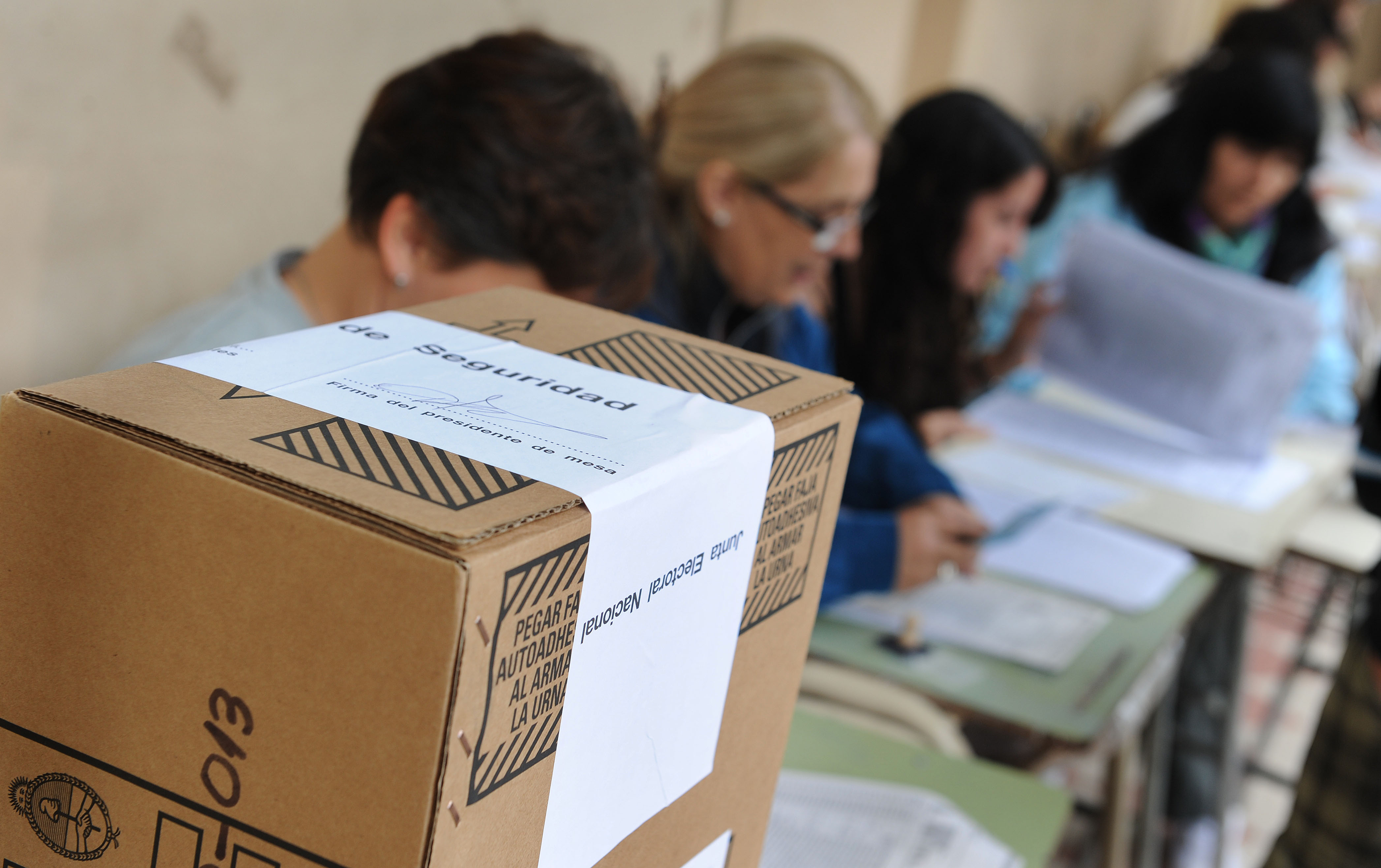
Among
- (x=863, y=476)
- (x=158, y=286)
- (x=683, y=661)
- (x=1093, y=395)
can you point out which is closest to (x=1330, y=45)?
(x=1093, y=395)

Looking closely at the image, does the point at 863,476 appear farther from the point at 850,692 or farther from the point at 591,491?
the point at 591,491

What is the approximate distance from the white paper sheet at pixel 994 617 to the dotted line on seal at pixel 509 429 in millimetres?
1162

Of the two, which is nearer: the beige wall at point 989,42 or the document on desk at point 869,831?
the document on desk at point 869,831

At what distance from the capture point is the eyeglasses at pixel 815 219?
164 centimetres

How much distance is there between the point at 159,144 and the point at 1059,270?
1768mm

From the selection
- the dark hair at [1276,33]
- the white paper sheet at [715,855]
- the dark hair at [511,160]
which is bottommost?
the white paper sheet at [715,855]

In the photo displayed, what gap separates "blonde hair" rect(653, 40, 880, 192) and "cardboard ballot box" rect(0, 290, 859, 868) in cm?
126

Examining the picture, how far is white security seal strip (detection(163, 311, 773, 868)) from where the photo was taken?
0.40 meters

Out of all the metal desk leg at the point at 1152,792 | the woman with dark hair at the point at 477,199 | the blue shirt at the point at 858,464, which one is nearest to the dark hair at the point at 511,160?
the woman with dark hair at the point at 477,199

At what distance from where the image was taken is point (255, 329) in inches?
42.6

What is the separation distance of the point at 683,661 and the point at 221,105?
1269 millimetres

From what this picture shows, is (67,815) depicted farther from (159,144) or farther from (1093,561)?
(1093,561)

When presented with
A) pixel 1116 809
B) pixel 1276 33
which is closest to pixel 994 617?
pixel 1116 809

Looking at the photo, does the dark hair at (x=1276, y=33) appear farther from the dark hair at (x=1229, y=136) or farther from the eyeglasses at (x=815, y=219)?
the eyeglasses at (x=815, y=219)
